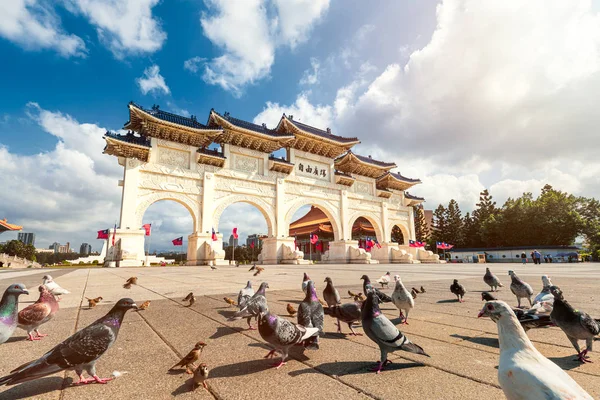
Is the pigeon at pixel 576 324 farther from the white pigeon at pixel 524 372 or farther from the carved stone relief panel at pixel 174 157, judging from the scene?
the carved stone relief panel at pixel 174 157

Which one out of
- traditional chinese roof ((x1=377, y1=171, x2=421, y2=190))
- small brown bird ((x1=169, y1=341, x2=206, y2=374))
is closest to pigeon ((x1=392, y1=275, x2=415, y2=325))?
small brown bird ((x1=169, y1=341, x2=206, y2=374))

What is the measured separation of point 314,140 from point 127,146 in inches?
675

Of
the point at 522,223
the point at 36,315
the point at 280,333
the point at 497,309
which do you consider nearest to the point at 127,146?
the point at 36,315

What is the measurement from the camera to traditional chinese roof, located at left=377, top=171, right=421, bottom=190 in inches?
1427

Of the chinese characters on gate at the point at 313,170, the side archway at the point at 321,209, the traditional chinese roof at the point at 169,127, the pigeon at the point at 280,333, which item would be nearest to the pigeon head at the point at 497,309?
the pigeon at the point at 280,333

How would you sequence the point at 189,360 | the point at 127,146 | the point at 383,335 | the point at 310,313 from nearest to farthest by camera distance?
the point at 189,360 → the point at 383,335 → the point at 310,313 → the point at 127,146

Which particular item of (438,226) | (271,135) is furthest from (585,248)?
(271,135)

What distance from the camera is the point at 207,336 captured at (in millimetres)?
2826

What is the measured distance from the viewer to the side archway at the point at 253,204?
23484mm

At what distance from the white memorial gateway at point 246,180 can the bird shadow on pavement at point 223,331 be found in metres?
19.0

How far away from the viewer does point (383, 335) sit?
6.88 feet

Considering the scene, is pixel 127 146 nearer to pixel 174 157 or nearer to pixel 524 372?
pixel 174 157

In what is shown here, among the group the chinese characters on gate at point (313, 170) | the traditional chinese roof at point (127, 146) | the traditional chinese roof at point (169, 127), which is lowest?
the traditional chinese roof at point (127, 146)

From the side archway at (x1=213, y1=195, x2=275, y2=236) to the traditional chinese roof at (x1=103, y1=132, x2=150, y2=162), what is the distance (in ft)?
21.9
